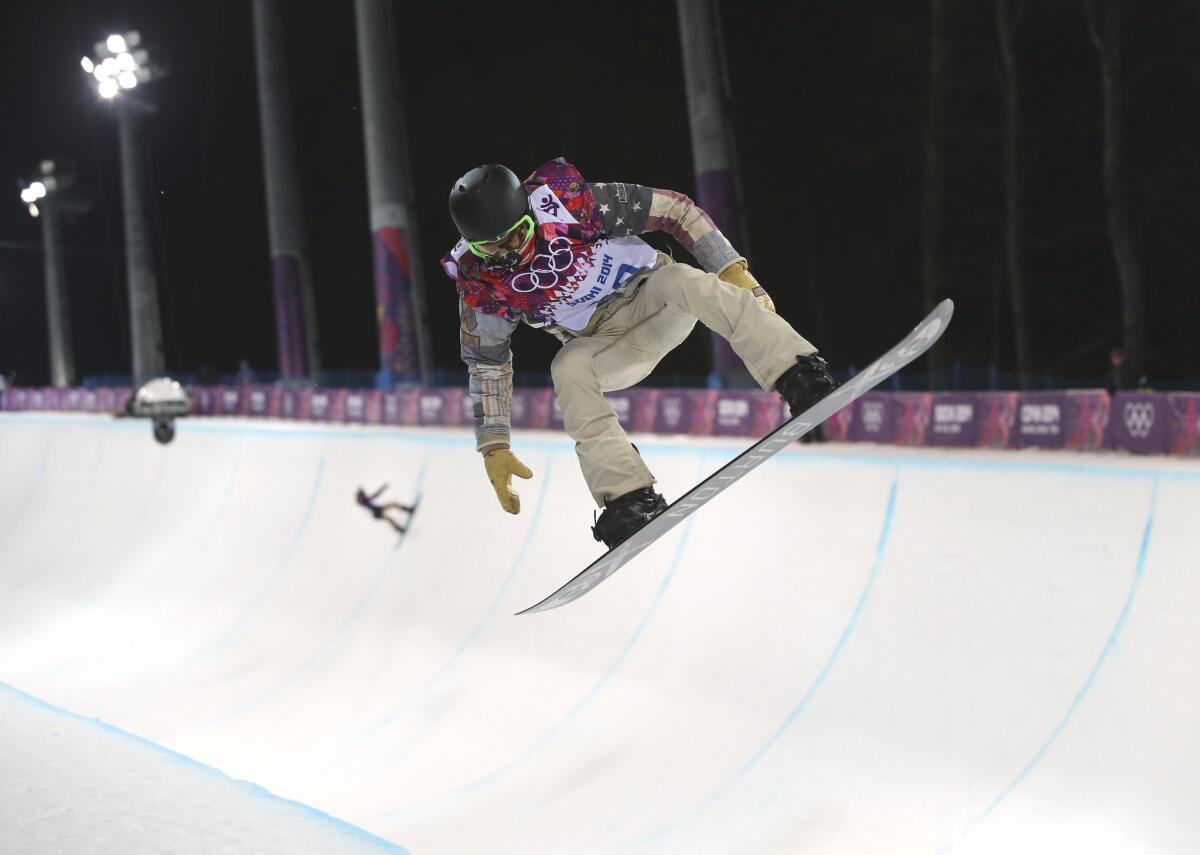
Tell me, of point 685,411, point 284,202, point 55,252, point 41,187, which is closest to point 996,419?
point 685,411

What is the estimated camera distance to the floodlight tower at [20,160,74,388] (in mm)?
33281

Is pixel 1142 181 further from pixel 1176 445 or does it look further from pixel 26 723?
pixel 26 723

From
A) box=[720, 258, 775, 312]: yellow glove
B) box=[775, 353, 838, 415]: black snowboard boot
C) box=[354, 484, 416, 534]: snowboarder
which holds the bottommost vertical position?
box=[354, 484, 416, 534]: snowboarder

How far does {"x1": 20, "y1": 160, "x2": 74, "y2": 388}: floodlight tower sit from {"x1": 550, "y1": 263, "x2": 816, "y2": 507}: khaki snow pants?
108 feet

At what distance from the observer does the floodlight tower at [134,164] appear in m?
23.2

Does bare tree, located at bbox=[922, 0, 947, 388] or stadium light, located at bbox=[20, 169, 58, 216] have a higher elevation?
stadium light, located at bbox=[20, 169, 58, 216]

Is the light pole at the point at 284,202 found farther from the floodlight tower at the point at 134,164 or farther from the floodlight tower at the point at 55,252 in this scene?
the floodlight tower at the point at 55,252

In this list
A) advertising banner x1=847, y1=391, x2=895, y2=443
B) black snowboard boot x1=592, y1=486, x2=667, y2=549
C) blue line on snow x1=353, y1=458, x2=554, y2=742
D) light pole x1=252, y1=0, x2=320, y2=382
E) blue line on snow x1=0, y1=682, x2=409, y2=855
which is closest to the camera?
black snowboard boot x1=592, y1=486, x2=667, y2=549

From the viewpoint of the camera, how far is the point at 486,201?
3.51 m

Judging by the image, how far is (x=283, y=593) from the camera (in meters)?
10.8

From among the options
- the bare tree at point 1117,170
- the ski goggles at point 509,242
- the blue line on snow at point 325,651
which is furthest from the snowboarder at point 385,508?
the bare tree at point 1117,170

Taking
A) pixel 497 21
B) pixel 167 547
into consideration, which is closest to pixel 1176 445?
pixel 167 547

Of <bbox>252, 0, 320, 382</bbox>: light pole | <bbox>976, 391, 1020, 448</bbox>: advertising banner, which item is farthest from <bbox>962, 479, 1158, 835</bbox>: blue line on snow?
<bbox>252, 0, 320, 382</bbox>: light pole

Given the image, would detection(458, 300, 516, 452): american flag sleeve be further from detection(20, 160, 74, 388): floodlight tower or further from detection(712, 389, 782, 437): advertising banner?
detection(20, 160, 74, 388): floodlight tower
